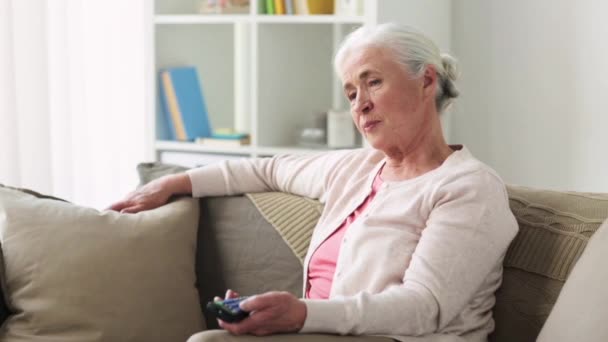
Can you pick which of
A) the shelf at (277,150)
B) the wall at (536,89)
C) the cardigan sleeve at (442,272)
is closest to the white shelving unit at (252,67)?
the shelf at (277,150)

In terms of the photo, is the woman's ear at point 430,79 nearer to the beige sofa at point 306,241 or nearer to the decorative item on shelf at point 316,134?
the beige sofa at point 306,241

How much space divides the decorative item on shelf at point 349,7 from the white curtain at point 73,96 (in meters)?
0.77

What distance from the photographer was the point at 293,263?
2084mm

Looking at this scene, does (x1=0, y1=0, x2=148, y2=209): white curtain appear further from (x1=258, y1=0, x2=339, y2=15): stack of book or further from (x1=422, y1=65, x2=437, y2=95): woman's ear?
(x1=422, y1=65, x2=437, y2=95): woman's ear

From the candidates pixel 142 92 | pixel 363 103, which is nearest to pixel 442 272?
pixel 363 103

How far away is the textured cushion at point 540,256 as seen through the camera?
5.70 ft

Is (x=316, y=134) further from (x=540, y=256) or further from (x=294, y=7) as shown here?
(x=540, y=256)

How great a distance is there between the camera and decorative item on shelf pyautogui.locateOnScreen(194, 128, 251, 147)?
3520mm

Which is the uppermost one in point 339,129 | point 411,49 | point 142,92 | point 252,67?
point 411,49

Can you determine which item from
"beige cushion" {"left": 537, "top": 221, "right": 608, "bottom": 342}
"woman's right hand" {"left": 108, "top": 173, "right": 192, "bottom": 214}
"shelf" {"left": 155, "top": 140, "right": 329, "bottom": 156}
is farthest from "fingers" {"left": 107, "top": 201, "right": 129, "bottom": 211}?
"shelf" {"left": 155, "top": 140, "right": 329, "bottom": 156}

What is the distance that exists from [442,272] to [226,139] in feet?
6.56

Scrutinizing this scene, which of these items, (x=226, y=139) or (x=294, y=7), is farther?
(x=226, y=139)

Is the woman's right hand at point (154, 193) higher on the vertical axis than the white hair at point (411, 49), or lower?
lower

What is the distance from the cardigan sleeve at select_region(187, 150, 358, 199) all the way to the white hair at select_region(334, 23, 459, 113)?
1.00 ft
